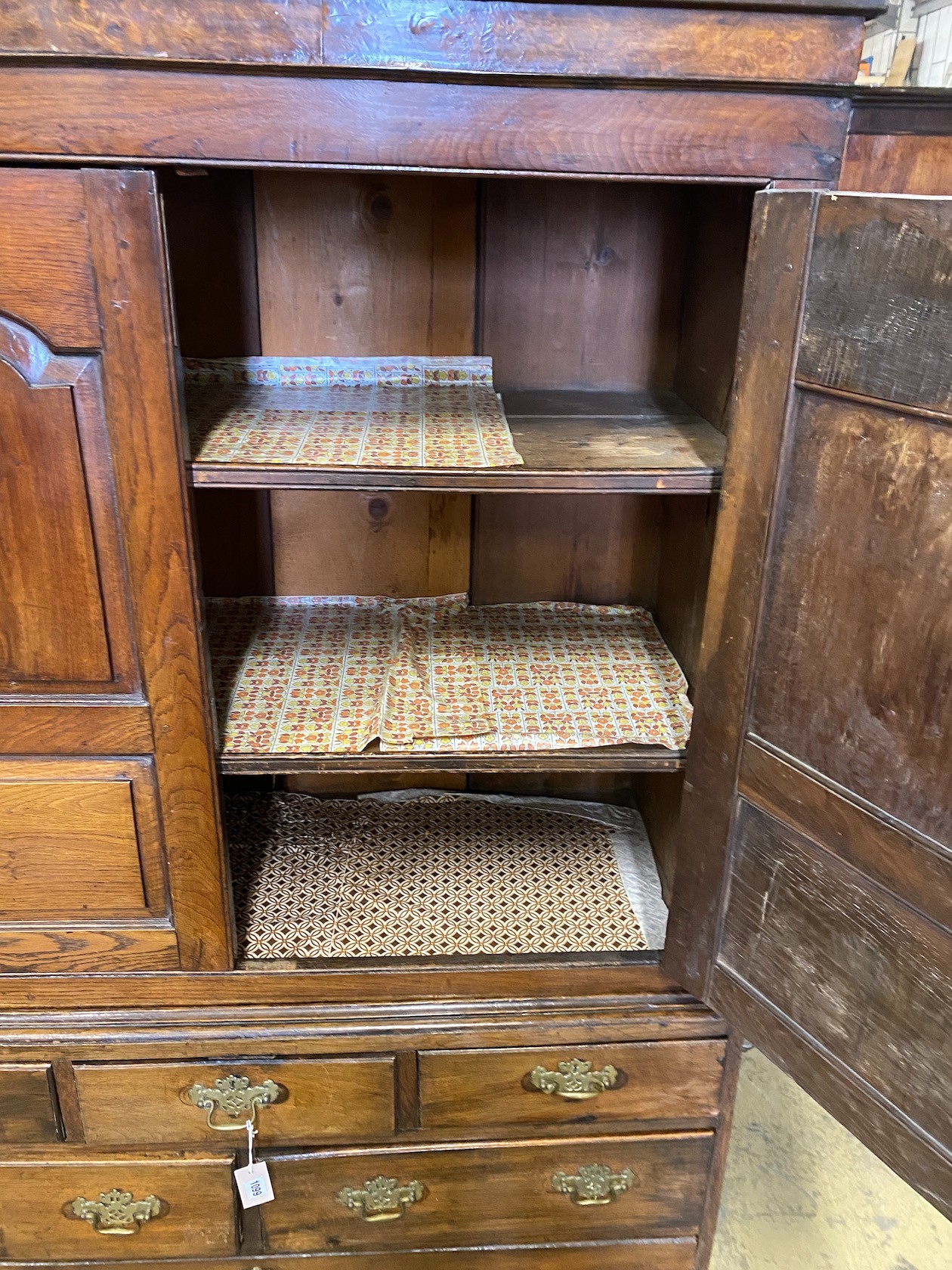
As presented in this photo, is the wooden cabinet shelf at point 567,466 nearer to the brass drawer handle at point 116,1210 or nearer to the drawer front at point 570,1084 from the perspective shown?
the drawer front at point 570,1084

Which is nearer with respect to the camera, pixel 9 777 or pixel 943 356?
pixel 943 356

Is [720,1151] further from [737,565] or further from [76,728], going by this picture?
[76,728]

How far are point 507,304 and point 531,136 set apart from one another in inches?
20.0

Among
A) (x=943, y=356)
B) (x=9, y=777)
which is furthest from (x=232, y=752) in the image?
(x=943, y=356)

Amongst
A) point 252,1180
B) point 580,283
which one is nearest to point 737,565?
point 580,283

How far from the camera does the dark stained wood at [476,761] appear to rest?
118 centimetres

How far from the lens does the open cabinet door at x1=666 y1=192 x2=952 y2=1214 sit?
82 centimetres

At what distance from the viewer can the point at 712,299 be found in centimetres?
128

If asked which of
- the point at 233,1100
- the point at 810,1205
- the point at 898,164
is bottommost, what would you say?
the point at 810,1205

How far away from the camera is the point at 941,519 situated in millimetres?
808

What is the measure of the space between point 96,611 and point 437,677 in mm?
495

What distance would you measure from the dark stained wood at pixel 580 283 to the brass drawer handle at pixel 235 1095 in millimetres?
1054

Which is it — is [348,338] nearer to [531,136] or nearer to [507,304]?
[507,304]

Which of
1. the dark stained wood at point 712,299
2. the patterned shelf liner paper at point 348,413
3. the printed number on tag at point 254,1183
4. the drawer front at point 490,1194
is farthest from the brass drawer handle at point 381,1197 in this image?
the dark stained wood at point 712,299
